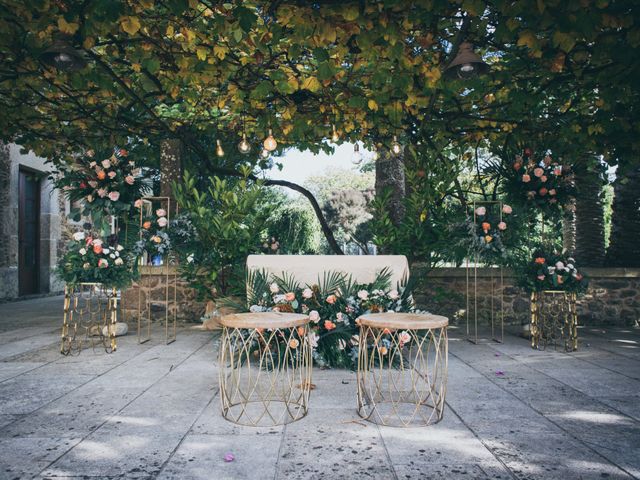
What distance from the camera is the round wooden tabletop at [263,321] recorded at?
298 cm

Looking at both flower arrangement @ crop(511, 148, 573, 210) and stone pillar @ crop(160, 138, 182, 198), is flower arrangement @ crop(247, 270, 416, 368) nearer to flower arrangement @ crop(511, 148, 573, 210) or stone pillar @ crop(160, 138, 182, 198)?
flower arrangement @ crop(511, 148, 573, 210)

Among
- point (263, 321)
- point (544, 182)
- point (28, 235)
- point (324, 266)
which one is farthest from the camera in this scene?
point (28, 235)

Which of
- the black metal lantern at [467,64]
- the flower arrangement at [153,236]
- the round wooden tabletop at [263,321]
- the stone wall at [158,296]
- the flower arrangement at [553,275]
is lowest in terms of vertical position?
the stone wall at [158,296]

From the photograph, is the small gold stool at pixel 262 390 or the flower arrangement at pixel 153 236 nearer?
the small gold stool at pixel 262 390

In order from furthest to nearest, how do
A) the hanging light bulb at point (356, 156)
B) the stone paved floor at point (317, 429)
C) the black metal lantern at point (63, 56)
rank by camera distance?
the hanging light bulb at point (356, 156)
the black metal lantern at point (63, 56)
the stone paved floor at point (317, 429)

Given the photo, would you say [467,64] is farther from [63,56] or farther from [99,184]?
[99,184]

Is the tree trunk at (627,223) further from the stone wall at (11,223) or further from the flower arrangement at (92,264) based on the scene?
the stone wall at (11,223)

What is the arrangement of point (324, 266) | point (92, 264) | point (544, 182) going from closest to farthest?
point (324, 266)
point (92, 264)
point (544, 182)

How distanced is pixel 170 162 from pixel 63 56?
11.9 ft

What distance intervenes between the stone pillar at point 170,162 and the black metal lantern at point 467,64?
16.9 feet

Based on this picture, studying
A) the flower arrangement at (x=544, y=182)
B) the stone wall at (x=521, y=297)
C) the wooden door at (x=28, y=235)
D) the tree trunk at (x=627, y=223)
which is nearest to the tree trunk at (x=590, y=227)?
the tree trunk at (x=627, y=223)

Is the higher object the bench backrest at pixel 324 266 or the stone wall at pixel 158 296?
the bench backrest at pixel 324 266

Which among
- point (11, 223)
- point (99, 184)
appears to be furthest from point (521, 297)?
point (11, 223)

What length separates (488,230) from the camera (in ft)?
19.2
